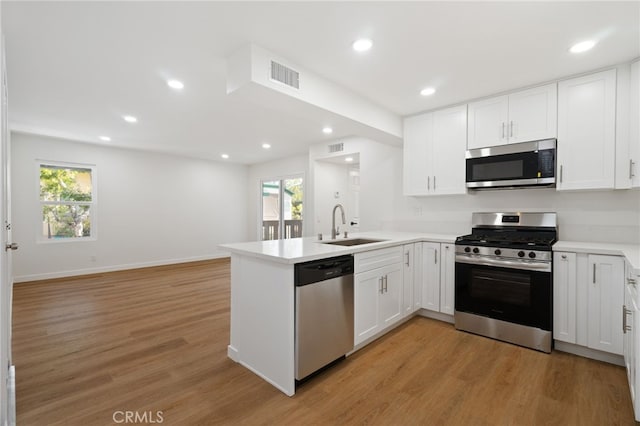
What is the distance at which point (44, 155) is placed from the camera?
5176 mm

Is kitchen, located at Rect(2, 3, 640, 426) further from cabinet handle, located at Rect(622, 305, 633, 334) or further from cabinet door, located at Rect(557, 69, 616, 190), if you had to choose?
cabinet handle, located at Rect(622, 305, 633, 334)

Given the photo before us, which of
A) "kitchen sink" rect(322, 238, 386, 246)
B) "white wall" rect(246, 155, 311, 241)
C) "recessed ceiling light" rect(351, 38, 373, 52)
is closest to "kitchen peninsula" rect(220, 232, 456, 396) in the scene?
"kitchen sink" rect(322, 238, 386, 246)

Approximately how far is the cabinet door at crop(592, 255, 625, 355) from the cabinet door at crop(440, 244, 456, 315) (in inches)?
42.9

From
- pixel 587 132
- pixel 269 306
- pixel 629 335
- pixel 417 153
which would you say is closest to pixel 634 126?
pixel 587 132

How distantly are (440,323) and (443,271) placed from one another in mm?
597

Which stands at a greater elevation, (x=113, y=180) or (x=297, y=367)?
(x=113, y=180)

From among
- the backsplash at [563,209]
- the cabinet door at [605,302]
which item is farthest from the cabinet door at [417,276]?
the cabinet door at [605,302]

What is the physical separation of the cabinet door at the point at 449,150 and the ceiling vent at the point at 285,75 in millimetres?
1978

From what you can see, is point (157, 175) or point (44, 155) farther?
point (157, 175)

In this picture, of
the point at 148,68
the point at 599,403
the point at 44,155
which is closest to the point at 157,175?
the point at 44,155

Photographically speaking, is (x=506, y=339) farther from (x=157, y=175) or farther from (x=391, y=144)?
(x=157, y=175)

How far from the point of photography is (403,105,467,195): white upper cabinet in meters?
3.43

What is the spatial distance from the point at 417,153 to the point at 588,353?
2.59 meters

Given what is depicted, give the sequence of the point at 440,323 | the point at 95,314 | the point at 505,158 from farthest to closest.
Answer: the point at 95,314, the point at 440,323, the point at 505,158
